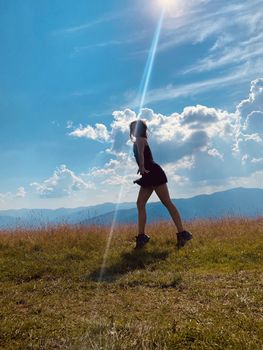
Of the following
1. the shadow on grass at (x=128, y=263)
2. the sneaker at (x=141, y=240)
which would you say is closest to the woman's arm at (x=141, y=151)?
the sneaker at (x=141, y=240)

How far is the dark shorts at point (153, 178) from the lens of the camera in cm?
918

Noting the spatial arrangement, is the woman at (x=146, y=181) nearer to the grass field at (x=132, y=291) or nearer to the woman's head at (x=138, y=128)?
the woman's head at (x=138, y=128)

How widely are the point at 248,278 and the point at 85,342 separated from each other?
10.5ft

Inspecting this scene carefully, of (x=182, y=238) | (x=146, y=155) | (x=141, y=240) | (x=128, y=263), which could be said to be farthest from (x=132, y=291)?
(x=146, y=155)

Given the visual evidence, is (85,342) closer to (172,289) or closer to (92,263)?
(172,289)

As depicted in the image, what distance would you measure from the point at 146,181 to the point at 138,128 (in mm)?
1173

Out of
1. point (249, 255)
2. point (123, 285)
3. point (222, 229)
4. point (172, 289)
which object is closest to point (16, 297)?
point (123, 285)

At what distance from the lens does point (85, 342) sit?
3.72 meters

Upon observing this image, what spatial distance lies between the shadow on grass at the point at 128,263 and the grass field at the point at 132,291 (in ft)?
0.06

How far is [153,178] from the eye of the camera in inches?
362

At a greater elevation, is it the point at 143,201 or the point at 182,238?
the point at 143,201

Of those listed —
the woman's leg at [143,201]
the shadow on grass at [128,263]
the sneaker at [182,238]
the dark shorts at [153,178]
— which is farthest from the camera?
the woman's leg at [143,201]

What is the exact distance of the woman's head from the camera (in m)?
9.18

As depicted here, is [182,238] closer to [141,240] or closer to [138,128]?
[141,240]
